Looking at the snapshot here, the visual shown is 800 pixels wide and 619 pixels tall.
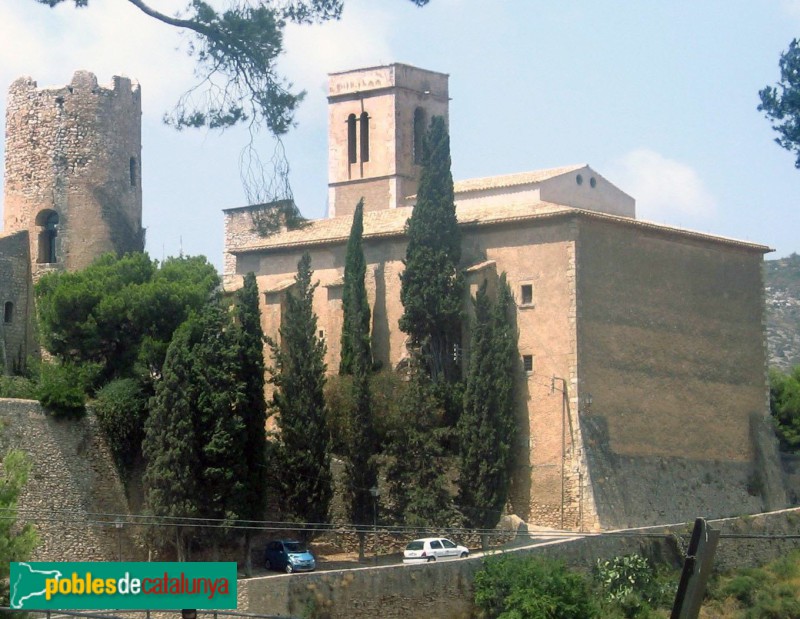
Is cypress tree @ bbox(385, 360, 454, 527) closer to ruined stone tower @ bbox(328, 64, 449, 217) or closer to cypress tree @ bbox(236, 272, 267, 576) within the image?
cypress tree @ bbox(236, 272, 267, 576)

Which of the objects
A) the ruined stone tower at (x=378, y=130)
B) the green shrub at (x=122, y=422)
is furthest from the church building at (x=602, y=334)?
the ruined stone tower at (x=378, y=130)

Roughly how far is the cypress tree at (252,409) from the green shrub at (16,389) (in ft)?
13.8

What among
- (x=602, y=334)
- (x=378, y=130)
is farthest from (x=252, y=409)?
(x=378, y=130)

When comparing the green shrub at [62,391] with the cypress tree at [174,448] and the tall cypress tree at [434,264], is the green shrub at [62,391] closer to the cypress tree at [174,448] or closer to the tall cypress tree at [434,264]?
the cypress tree at [174,448]

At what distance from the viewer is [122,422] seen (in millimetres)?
36344

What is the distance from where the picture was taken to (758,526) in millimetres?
40250

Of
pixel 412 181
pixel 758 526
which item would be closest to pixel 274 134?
pixel 758 526

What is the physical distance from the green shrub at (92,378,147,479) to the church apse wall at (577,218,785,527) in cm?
924

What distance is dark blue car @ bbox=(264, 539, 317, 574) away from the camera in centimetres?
3531

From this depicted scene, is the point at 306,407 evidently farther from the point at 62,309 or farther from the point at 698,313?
the point at 698,313

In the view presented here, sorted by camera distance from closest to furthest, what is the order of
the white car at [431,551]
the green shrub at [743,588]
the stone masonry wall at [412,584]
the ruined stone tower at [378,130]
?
the stone masonry wall at [412,584]
the white car at [431,551]
the green shrub at [743,588]
the ruined stone tower at [378,130]

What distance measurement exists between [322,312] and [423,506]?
23.2 ft

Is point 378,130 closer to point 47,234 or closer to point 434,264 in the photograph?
point 47,234

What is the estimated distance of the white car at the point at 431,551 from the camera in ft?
118
